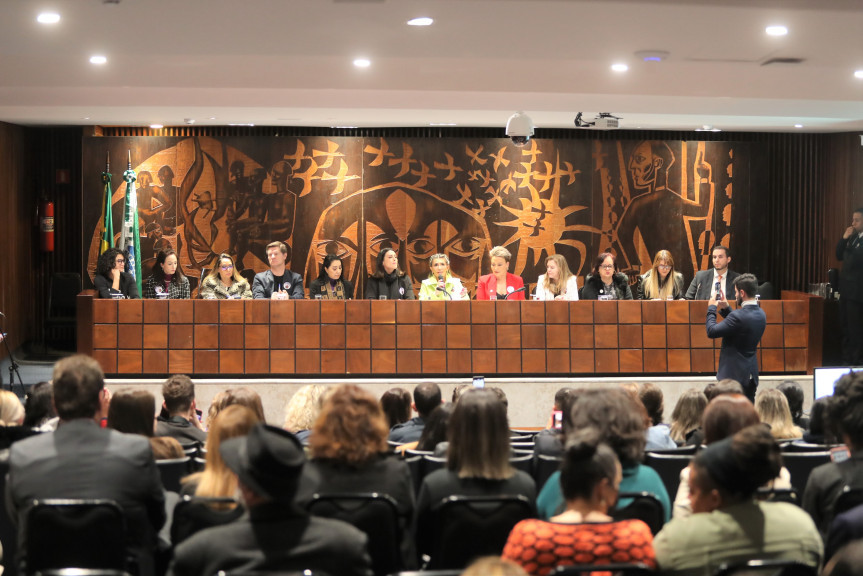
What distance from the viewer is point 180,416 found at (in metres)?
4.54

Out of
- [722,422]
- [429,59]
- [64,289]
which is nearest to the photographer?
[722,422]

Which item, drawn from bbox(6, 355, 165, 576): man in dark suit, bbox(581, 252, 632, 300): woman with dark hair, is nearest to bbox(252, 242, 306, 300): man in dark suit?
bbox(581, 252, 632, 300): woman with dark hair

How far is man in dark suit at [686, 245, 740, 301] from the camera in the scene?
28.4ft

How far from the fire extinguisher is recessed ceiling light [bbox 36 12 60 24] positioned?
258 inches

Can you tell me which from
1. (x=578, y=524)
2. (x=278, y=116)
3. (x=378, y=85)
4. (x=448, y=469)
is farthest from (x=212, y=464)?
(x=278, y=116)

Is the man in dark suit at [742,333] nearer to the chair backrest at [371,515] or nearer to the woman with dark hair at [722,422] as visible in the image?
the woman with dark hair at [722,422]

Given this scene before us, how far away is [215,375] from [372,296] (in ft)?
5.11

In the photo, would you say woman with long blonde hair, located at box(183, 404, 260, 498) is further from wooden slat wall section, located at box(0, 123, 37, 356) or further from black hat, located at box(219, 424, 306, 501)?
wooden slat wall section, located at box(0, 123, 37, 356)

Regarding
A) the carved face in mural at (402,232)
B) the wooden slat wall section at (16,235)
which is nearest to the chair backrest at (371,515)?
the carved face in mural at (402,232)

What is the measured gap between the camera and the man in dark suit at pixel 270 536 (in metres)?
2.31

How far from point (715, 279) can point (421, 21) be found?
4460 millimetres

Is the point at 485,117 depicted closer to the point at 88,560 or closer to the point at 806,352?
the point at 806,352

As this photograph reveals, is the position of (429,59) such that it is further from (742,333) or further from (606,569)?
(606,569)

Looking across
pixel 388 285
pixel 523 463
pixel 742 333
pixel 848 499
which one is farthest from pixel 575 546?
pixel 388 285
